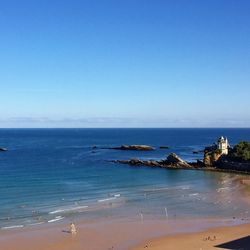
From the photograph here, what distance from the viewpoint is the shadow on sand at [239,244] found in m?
31.5

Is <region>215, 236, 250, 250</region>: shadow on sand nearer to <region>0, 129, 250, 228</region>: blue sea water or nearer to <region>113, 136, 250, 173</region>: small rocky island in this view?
<region>0, 129, 250, 228</region>: blue sea water

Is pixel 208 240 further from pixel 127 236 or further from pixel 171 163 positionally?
pixel 171 163

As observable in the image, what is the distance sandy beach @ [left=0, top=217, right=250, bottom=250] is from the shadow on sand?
0.11m

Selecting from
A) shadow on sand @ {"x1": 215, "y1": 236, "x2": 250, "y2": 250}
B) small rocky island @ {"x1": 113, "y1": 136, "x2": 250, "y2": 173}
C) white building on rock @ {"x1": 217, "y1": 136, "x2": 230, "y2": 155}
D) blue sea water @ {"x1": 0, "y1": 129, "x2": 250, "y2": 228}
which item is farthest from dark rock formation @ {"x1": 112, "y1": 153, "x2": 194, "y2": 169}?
shadow on sand @ {"x1": 215, "y1": 236, "x2": 250, "y2": 250}

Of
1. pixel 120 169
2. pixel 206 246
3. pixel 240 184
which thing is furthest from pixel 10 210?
pixel 120 169

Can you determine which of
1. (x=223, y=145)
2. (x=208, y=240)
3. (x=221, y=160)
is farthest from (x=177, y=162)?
(x=208, y=240)

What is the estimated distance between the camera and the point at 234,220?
41.7 metres

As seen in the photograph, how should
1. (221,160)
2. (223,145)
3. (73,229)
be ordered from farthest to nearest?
(223,145), (221,160), (73,229)

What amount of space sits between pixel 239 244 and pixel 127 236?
28.8ft

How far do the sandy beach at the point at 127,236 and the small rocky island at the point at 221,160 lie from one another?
3848 cm

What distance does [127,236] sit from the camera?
121 ft

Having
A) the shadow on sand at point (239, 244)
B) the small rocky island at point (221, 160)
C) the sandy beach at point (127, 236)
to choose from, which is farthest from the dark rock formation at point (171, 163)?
the shadow on sand at point (239, 244)

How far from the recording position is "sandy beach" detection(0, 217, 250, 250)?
111 feet

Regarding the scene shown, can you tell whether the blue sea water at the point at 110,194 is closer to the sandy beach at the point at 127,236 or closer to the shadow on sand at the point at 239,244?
the sandy beach at the point at 127,236
